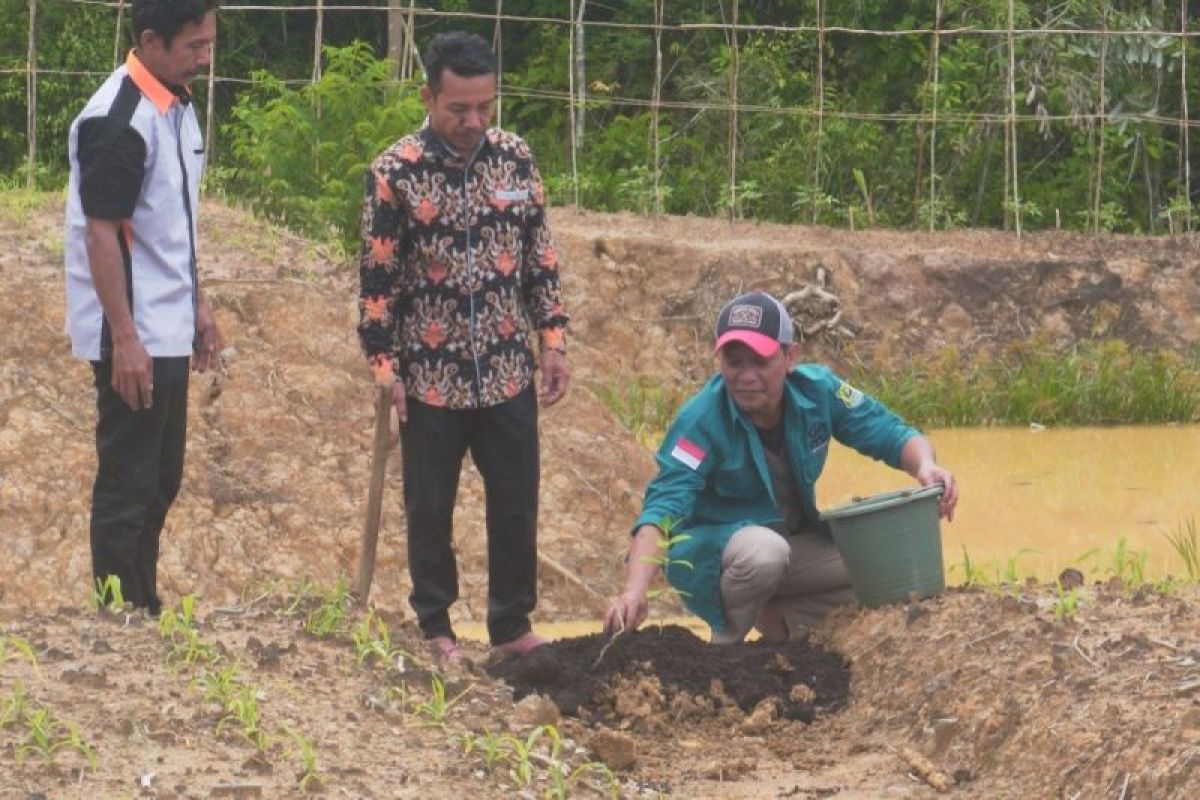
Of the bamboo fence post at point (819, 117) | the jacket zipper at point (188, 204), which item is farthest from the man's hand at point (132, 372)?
the bamboo fence post at point (819, 117)

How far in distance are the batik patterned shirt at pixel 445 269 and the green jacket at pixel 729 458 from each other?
474 mm

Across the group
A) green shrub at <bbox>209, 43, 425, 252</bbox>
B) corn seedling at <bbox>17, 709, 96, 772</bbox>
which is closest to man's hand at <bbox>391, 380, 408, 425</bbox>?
corn seedling at <bbox>17, 709, 96, 772</bbox>

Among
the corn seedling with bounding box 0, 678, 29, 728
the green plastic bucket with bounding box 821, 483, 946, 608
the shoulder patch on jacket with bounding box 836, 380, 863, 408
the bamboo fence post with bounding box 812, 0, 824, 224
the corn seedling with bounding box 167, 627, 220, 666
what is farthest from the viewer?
the bamboo fence post with bounding box 812, 0, 824, 224

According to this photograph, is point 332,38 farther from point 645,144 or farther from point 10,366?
point 10,366

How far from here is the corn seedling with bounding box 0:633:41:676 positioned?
4.23 meters

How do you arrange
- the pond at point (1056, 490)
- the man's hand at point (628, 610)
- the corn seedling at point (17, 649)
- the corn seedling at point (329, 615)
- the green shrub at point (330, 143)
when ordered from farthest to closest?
the green shrub at point (330, 143) → the pond at point (1056, 490) → the man's hand at point (628, 610) → the corn seedling at point (329, 615) → the corn seedling at point (17, 649)

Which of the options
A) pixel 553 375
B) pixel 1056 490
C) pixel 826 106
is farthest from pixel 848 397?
pixel 826 106

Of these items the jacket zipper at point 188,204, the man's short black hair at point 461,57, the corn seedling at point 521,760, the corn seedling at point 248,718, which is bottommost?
the corn seedling at point 521,760

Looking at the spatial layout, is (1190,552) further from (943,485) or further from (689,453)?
(689,453)

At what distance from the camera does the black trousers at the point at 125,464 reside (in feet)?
16.2

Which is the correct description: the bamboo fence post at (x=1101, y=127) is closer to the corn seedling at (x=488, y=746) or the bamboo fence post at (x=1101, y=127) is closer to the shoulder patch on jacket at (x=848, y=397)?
the shoulder patch on jacket at (x=848, y=397)

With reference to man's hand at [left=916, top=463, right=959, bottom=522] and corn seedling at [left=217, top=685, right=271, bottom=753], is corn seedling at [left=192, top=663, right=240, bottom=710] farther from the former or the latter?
man's hand at [left=916, top=463, right=959, bottom=522]

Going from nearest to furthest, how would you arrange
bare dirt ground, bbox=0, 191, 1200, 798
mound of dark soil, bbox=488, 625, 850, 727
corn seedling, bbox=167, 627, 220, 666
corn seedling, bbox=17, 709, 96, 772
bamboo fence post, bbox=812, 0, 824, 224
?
corn seedling, bbox=17, 709, 96, 772
bare dirt ground, bbox=0, 191, 1200, 798
corn seedling, bbox=167, 627, 220, 666
mound of dark soil, bbox=488, 625, 850, 727
bamboo fence post, bbox=812, 0, 824, 224

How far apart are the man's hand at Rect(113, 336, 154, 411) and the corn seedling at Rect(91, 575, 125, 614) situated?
16.4 inches
